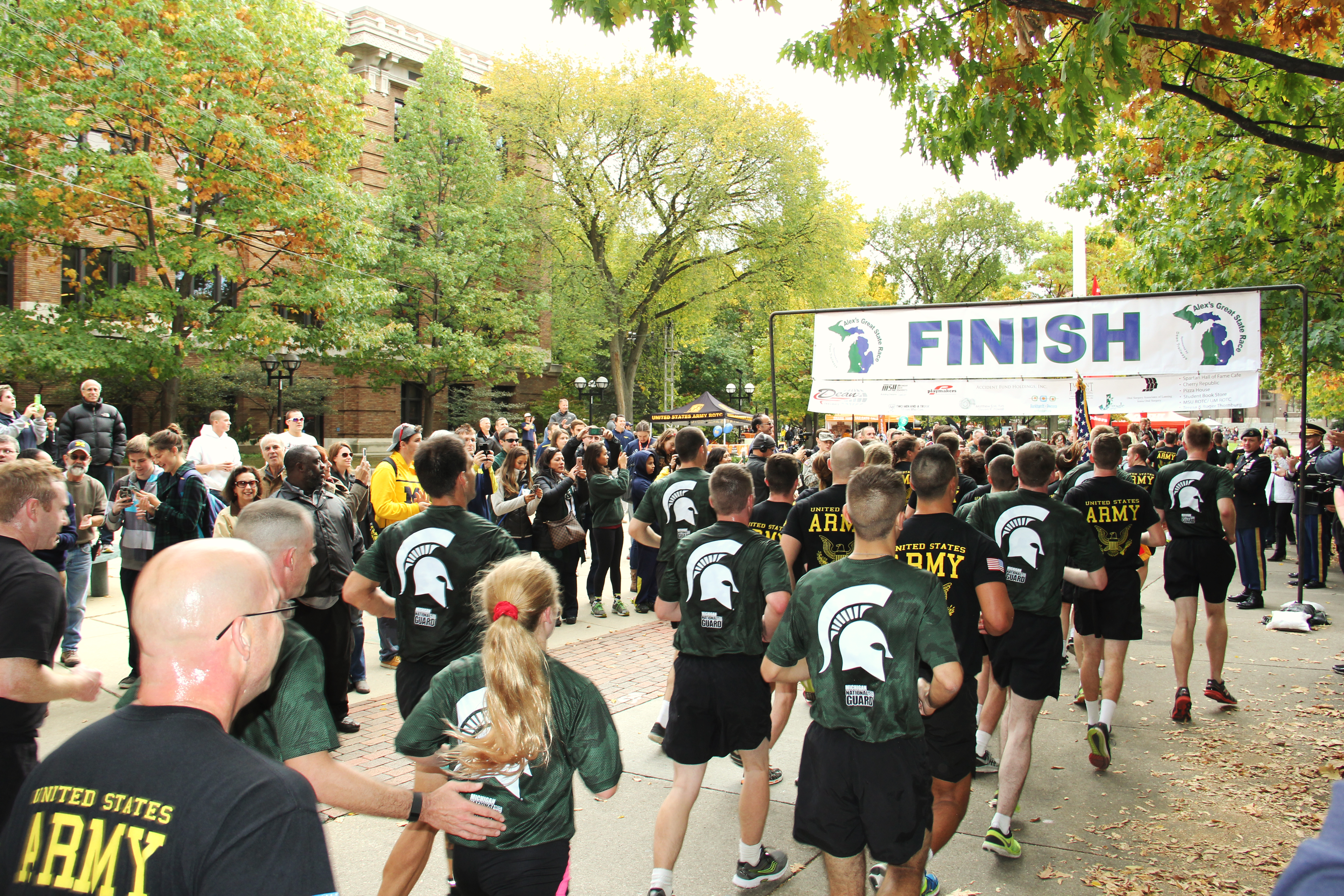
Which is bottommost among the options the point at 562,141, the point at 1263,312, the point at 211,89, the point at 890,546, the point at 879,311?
the point at 890,546

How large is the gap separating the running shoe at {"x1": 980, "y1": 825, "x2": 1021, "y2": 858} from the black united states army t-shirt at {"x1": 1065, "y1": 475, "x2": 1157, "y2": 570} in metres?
2.29

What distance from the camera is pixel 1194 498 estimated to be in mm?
6500

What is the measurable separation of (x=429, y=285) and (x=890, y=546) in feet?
97.4

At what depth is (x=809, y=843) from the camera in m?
3.06

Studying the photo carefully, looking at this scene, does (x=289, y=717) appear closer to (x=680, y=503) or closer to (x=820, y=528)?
(x=820, y=528)

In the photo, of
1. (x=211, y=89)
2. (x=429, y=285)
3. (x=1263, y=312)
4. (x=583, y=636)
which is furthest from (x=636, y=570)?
(x=429, y=285)

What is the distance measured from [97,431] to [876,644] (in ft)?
38.8

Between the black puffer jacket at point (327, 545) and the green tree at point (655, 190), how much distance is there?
2882cm

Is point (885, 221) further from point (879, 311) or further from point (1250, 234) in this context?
point (879, 311)

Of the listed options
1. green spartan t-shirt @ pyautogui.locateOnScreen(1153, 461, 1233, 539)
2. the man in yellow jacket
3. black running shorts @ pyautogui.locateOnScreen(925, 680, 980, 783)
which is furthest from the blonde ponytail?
green spartan t-shirt @ pyautogui.locateOnScreen(1153, 461, 1233, 539)

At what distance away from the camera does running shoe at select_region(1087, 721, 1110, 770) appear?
5.30m

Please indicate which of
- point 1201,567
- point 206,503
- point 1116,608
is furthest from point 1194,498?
point 206,503

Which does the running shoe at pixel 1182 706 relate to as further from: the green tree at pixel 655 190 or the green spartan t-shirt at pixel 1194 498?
the green tree at pixel 655 190

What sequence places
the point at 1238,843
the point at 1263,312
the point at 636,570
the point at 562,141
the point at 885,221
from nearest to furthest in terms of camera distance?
the point at 1238,843, the point at 636,570, the point at 1263,312, the point at 562,141, the point at 885,221
